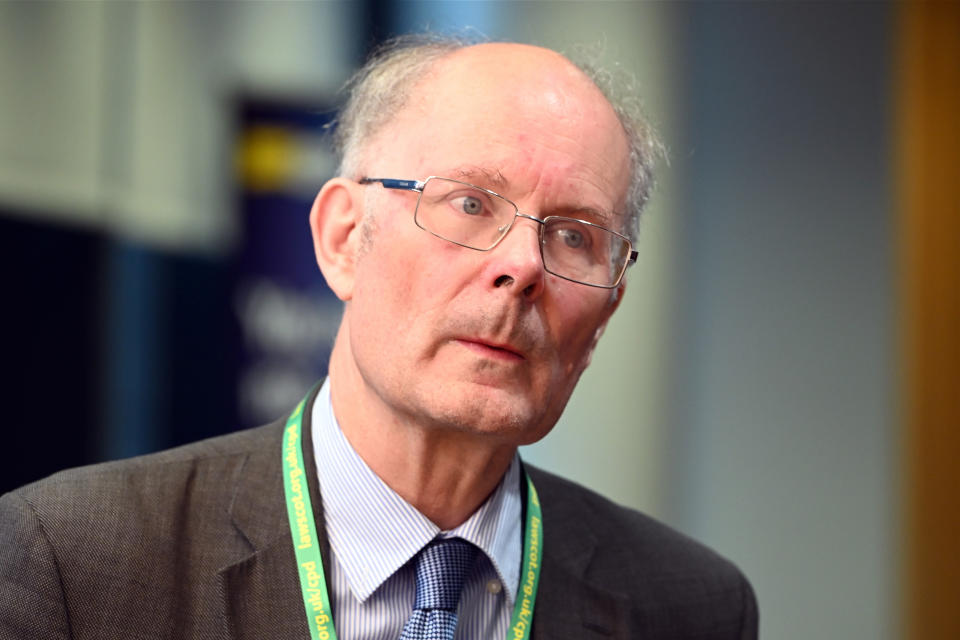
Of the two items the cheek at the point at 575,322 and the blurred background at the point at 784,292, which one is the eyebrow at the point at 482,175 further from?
the blurred background at the point at 784,292

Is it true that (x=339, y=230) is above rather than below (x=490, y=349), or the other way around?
above

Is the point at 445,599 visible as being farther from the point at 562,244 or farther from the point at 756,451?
the point at 756,451

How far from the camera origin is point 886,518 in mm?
4590

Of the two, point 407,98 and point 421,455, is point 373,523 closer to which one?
point 421,455

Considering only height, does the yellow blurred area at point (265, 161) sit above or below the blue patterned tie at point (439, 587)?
above

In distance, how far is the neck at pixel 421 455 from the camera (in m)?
1.68

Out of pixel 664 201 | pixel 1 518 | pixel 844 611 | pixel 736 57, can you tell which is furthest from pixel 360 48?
pixel 844 611

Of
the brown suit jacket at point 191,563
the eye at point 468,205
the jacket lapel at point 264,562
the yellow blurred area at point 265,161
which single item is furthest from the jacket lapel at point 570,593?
the yellow blurred area at point 265,161

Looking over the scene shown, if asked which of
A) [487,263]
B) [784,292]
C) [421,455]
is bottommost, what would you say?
[421,455]

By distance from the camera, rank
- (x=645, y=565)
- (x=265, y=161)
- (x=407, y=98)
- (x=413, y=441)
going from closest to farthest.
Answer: (x=413, y=441) → (x=407, y=98) → (x=645, y=565) → (x=265, y=161)

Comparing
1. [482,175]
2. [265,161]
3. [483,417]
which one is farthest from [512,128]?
[265,161]

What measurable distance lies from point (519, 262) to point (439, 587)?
0.53 metres

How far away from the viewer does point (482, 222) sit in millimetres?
1647

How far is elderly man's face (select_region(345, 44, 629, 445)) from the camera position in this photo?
5.20 ft
